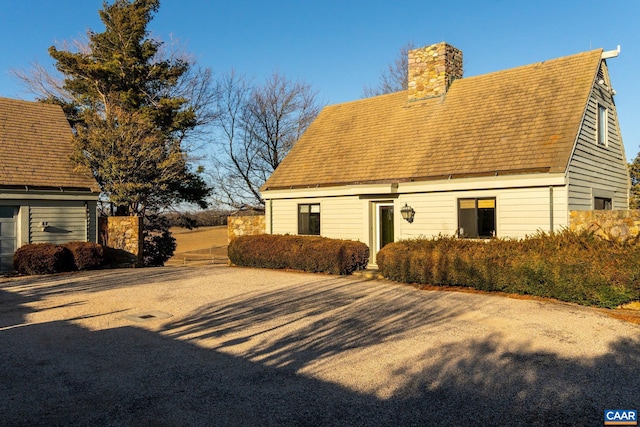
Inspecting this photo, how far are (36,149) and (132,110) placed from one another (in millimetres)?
6607

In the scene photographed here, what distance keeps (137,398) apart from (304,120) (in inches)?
1095

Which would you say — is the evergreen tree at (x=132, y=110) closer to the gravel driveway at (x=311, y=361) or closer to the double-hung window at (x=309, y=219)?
the double-hung window at (x=309, y=219)

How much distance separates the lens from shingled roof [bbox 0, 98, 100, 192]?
17281 millimetres

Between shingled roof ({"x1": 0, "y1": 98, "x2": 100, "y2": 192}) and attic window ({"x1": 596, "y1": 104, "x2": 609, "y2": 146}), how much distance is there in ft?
58.8

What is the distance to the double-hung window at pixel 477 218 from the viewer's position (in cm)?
1439

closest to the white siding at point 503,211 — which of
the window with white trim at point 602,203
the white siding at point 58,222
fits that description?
the window with white trim at point 602,203

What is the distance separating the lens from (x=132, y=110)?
24469 millimetres

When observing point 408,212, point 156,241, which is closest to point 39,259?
point 156,241

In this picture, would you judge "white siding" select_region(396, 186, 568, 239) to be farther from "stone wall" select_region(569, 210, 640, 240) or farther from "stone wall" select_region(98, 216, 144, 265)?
"stone wall" select_region(98, 216, 144, 265)

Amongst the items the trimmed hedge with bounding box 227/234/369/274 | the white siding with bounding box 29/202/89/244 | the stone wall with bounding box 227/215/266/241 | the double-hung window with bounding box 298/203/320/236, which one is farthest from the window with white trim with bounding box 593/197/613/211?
the white siding with bounding box 29/202/89/244

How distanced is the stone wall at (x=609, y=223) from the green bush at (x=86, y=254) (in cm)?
1539

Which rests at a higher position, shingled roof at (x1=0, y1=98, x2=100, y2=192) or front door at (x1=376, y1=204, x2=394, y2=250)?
shingled roof at (x1=0, y1=98, x2=100, y2=192)

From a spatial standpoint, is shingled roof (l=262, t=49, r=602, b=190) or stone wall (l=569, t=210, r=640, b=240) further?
shingled roof (l=262, t=49, r=602, b=190)

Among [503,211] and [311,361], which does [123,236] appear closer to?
[503,211]
